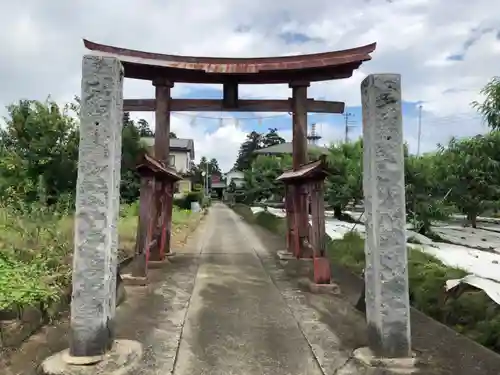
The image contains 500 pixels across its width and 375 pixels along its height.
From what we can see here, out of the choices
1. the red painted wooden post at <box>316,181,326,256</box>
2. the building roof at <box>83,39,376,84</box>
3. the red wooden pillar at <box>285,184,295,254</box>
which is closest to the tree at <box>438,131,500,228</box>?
the building roof at <box>83,39,376,84</box>

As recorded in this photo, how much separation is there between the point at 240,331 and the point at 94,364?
5.29 ft

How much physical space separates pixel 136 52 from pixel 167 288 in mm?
4452

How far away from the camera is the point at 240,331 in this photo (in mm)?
4609

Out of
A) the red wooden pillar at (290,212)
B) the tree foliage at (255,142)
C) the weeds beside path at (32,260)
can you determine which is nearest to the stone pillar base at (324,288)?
the red wooden pillar at (290,212)

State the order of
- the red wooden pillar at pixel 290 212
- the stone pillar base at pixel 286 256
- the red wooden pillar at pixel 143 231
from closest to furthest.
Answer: the red wooden pillar at pixel 143 231
the red wooden pillar at pixel 290 212
the stone pillar base at pixel 286 256

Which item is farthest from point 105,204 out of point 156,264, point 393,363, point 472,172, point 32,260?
point 472,172

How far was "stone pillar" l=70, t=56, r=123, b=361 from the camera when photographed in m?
3.68

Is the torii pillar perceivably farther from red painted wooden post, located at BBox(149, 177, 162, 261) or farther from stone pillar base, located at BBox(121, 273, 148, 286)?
stone pillar base, located at BBox(121, 273, 148, 286)

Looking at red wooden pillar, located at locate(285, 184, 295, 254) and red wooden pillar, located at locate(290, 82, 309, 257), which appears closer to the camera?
red wooden pillar, located at locate(290, 82, 309, 257)

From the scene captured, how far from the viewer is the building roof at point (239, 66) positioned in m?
7.83

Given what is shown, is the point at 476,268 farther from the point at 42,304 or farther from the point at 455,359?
the point at 42,304

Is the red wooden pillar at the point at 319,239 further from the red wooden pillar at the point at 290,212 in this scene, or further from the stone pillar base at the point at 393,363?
the stone pillar base at the point at 393,363

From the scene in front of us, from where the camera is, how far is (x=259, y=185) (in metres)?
28.6

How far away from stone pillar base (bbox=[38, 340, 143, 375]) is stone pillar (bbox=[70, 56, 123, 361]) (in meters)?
0.07
